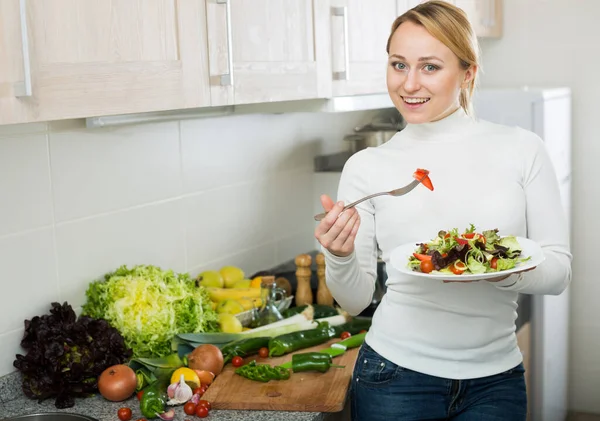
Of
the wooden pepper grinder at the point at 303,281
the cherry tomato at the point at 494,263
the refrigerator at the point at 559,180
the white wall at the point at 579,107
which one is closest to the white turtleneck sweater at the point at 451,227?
the cherry tomato at the point at 494,263

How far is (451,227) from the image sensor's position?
5.18 feet

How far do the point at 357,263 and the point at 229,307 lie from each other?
641 millimetres

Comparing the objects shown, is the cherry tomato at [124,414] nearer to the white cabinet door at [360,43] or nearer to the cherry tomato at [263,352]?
the cherry tomato at [263,352]

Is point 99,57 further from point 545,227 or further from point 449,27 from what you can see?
point 545,227

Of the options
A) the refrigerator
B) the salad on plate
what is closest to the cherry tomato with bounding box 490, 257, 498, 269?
the salad on plate

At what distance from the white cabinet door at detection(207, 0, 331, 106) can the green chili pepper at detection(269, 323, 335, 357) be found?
1.82 ft

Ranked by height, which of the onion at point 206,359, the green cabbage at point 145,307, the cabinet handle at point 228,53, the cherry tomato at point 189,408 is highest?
the cabinet handle at point 228,53

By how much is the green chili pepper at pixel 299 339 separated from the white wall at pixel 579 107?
1530 millimetres

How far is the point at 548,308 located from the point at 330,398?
145 cm

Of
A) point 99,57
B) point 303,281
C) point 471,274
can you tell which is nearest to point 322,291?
point 303,281

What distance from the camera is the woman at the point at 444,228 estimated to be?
5.11ft

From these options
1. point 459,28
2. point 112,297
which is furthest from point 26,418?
point 459,28

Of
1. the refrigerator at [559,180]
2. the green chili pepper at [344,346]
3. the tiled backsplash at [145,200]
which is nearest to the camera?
the tiled backsplash at [145,200]

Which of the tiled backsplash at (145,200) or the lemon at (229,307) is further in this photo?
the lemon at (229,307)
